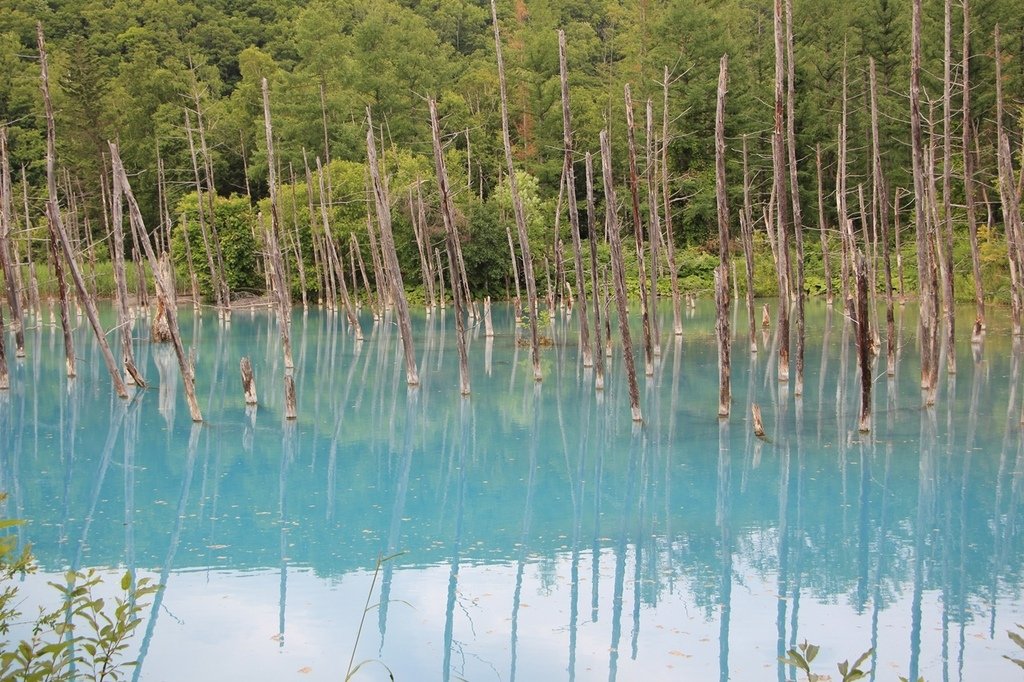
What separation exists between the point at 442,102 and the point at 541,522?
41.2m

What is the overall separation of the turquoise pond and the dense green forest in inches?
882

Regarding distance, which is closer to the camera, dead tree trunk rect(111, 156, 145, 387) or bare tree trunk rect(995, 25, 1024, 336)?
dead tree trunk rect(111, 156, 145, 387)

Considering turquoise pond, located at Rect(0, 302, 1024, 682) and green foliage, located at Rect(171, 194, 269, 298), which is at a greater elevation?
green foliage, located at Rect(171, 194, 269, 298)

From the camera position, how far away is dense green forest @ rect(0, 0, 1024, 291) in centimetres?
4222

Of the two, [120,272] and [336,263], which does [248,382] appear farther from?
[336,263]

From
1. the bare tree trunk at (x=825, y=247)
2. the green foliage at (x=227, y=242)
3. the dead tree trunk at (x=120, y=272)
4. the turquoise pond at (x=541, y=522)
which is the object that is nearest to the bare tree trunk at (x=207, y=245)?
the green foliage at (x=227, y=242)

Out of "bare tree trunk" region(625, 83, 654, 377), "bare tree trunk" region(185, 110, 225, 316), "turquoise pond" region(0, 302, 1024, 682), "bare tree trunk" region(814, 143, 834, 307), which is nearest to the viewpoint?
"turquoise pond" region(0, 302, 1024, 682)

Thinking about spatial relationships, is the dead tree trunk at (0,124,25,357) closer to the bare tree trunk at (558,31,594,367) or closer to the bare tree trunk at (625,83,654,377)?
the bare tree trunk at (558,31,594,367)

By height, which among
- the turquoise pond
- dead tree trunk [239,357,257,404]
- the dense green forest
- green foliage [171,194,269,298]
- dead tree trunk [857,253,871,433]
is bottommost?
the turquoise pond

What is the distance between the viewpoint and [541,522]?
1101cm

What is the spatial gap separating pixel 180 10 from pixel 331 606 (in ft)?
220

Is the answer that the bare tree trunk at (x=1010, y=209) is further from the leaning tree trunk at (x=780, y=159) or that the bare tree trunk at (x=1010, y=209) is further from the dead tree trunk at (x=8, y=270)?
the dead tree trunk at (x=8, y=270)

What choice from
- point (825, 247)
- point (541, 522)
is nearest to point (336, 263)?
point (825, 247)

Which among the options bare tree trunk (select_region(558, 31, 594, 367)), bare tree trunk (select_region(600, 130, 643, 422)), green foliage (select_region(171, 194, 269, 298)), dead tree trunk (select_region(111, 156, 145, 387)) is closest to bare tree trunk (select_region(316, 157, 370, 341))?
green foliage (select_region(171, 194, 269, 298))
